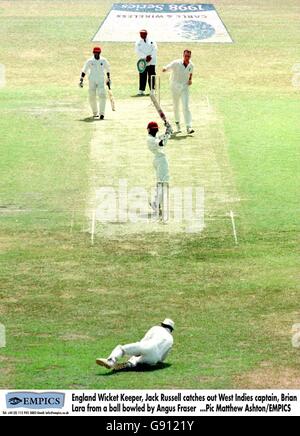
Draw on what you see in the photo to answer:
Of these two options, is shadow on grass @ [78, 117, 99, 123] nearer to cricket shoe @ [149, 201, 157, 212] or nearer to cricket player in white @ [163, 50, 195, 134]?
cricket player in white @ [163, 50, 195, 134]

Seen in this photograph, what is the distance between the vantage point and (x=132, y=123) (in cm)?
3441

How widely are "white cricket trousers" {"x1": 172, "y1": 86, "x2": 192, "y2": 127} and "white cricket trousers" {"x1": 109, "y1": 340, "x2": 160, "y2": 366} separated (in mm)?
14198

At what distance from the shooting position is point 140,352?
64.2 ft

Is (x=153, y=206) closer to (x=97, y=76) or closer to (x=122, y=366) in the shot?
(x=97, y=76)

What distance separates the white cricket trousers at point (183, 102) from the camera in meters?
33.2

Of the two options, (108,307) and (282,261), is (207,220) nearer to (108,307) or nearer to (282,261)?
(282,261)

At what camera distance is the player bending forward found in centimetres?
2748

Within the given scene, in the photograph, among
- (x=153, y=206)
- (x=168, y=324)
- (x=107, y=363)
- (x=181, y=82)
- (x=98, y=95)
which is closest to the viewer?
(x=107, y=363)

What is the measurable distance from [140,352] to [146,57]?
19.0 meters

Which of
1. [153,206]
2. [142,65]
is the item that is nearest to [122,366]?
[153,206]

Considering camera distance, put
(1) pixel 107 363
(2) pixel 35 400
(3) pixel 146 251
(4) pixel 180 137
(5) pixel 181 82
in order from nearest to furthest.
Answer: (2) pixel 35 400 < (1) pixel 107 363 < (3) pixel 146 251 < (4) pixel 180 137 < (5) pixel 181 82

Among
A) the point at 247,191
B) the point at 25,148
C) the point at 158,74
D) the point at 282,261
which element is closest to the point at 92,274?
the point at 282,261

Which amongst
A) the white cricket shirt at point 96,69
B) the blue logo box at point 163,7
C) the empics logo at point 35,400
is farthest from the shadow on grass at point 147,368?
the blue logo box at point 163,7

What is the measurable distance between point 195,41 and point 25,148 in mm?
12913
